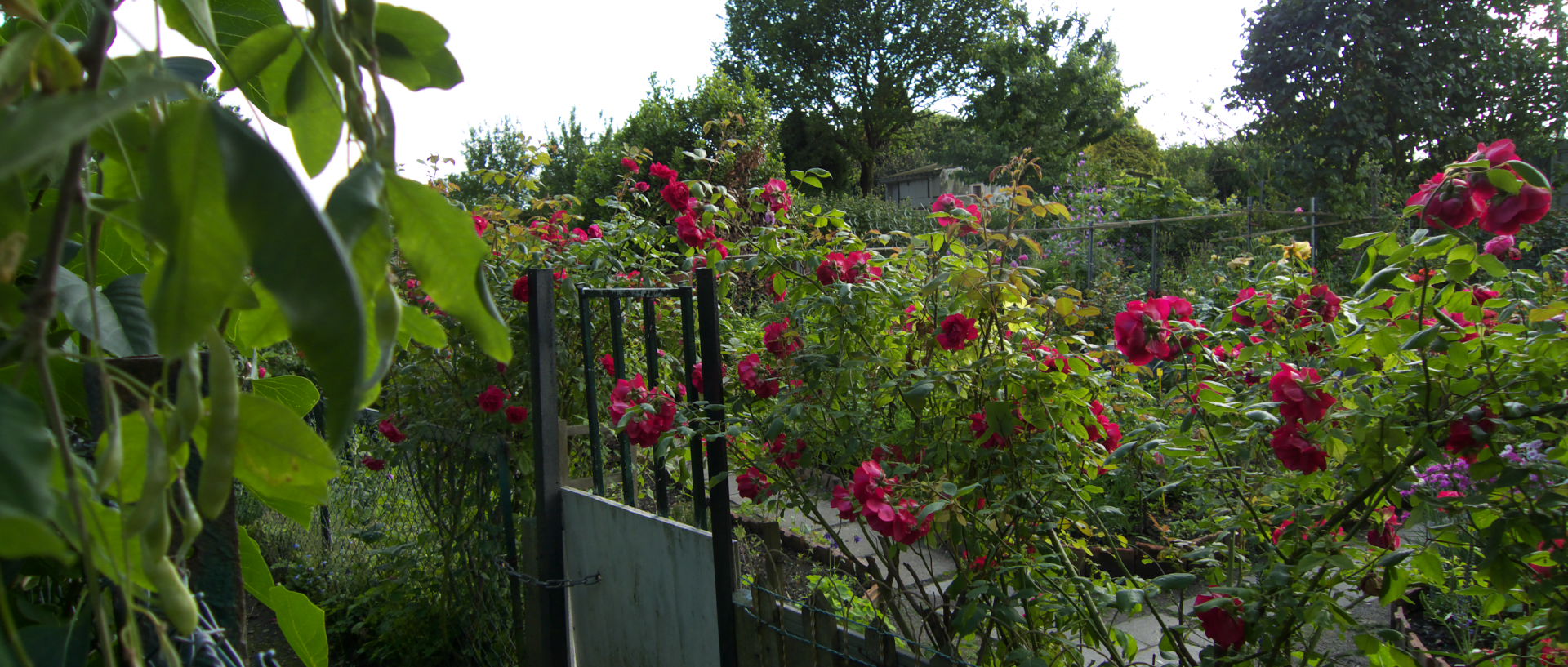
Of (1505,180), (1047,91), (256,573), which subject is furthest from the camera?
(1047,91)

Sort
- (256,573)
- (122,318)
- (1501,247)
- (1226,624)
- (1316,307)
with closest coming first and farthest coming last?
(122,318) < (256,573) < (1226,624) < (1501,247) < (1316,307)

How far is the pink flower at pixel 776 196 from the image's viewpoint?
249 cm

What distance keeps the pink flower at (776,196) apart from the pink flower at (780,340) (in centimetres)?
36

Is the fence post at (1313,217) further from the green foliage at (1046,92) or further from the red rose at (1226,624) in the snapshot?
the green foliage at (1046,92)

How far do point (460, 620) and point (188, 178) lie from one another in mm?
3505

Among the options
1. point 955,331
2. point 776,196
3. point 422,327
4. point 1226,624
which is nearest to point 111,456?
point 422,327

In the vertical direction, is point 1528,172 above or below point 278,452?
above

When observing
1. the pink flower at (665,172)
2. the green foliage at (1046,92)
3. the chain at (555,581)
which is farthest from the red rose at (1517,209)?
the green foliage at (1046,92)

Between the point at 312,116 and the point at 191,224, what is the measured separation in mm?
170

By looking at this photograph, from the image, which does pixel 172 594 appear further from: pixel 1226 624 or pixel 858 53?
Result: pixel 858 53

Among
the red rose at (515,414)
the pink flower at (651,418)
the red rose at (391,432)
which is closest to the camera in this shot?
the pink flower at (651,418)

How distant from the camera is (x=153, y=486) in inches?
10.6

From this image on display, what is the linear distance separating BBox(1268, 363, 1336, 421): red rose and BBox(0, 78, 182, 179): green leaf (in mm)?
1574

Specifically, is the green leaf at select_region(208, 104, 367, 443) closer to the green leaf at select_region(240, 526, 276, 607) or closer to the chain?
the green leaf at select_region(240, 526, 276, 607)
